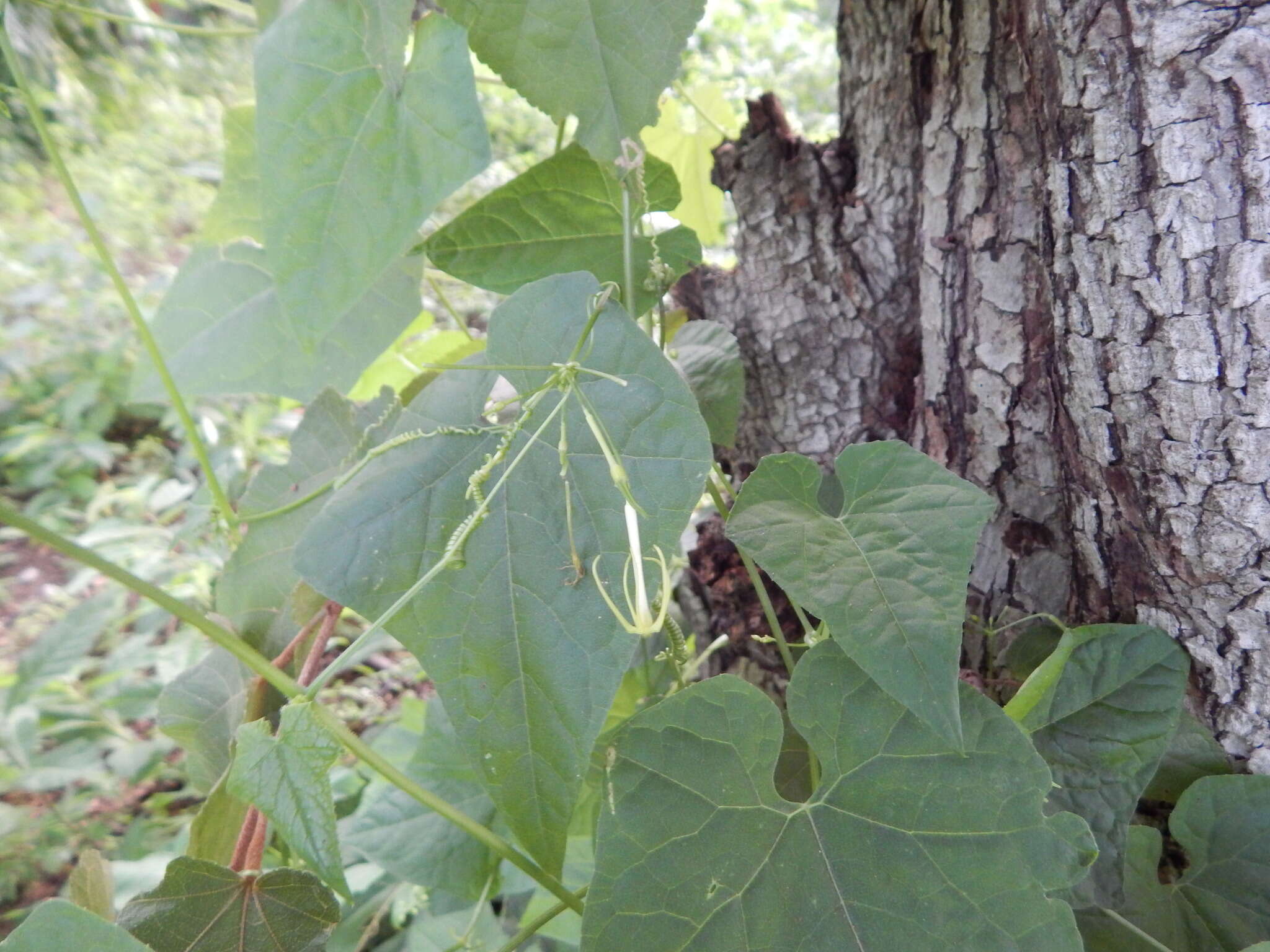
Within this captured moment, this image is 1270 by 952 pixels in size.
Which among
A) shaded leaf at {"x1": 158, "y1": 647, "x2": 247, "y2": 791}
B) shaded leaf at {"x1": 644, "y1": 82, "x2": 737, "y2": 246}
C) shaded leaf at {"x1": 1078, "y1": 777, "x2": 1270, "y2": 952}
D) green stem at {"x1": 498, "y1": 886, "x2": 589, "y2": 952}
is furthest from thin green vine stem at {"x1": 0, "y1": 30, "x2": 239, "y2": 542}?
shaded leaf at {"x1": 1078, "y1": 777, "x2": 1270, "y2": 952}

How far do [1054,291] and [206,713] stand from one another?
0.81m

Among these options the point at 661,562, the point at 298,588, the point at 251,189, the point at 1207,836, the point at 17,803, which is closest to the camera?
the point at 661,562

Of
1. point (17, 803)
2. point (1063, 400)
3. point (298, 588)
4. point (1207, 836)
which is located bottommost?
point (17, 803)

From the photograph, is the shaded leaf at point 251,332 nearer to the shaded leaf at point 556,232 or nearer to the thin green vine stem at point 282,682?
the shaded leaf at point 556,232

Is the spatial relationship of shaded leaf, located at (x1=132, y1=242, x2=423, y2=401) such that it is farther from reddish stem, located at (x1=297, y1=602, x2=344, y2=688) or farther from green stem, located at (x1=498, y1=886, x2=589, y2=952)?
green stem, located at (x1=498, y1=886, x2=589, y2=952)

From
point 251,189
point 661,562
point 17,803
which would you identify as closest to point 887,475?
point 661,562

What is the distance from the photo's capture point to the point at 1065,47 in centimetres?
50

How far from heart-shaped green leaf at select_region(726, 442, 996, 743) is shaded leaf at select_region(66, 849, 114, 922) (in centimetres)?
56

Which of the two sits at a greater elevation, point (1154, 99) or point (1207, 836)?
point (1154, 99)

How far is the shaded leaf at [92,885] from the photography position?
0.58m

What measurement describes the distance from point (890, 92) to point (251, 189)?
642 mm

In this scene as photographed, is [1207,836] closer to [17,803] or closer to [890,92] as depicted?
[890,92]

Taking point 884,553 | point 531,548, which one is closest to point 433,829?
point 531,548

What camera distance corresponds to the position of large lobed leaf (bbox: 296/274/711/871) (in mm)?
451
